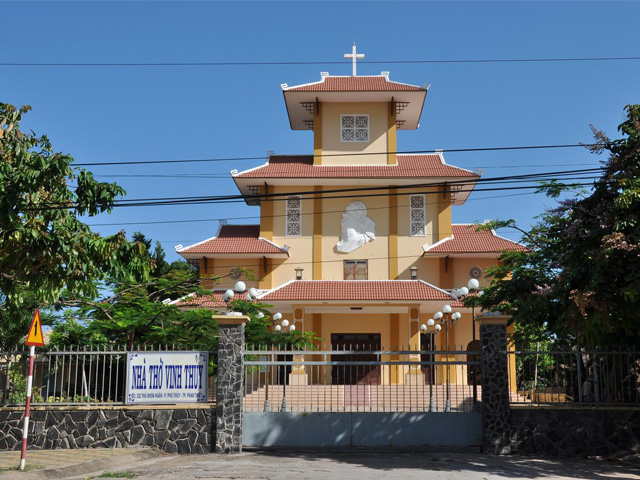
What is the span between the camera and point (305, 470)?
12.1m

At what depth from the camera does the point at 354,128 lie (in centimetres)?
3691

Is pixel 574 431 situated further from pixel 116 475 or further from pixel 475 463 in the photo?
pixel 116 475

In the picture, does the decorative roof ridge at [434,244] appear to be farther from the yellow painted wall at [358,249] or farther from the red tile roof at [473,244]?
the yellow painted wall at [358,249]

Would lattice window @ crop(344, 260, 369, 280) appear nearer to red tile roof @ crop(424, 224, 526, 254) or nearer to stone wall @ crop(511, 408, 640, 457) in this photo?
red tile roof @ crop(424, 224, 526, 254)

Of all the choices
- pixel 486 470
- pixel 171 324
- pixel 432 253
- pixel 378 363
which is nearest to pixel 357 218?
pixel 432 253

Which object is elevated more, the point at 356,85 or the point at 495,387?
the point at 356,85

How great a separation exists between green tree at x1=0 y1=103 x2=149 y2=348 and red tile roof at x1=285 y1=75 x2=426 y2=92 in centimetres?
2318

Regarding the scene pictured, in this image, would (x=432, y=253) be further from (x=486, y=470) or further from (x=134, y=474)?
(x=134, y=474)

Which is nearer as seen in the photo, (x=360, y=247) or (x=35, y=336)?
(x=35, y=336)

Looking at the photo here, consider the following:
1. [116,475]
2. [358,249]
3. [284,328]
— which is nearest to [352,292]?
[284,328]

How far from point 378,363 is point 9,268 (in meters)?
7.30

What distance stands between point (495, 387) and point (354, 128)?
2414cm

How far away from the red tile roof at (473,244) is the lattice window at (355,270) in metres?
3.15

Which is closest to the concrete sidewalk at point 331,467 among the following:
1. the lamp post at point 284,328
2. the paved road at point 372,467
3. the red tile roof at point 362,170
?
the paved road at point 372,467
